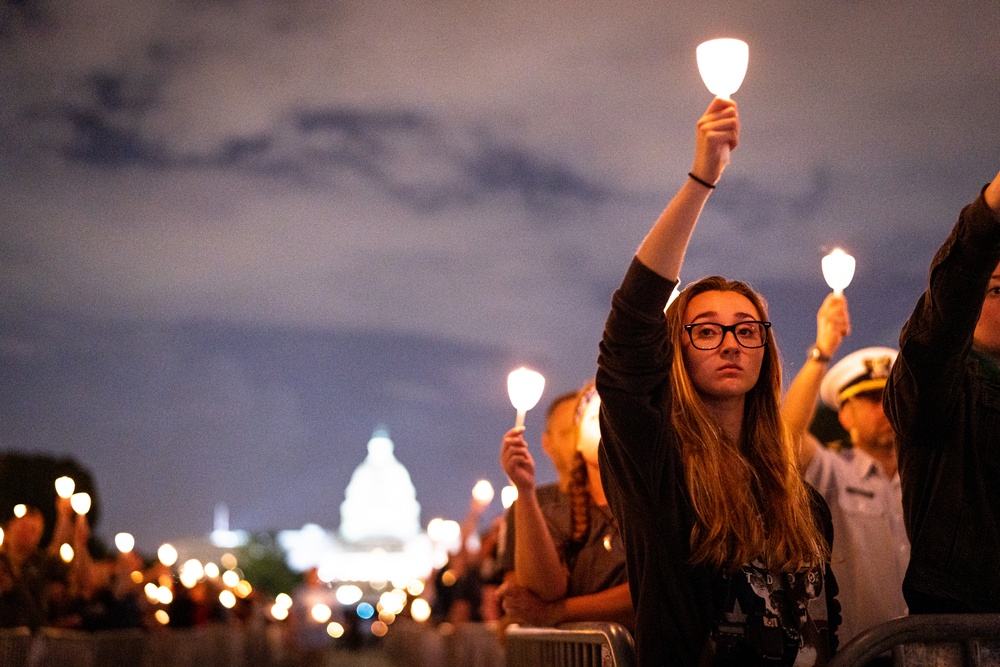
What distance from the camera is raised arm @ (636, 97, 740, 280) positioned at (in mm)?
3463

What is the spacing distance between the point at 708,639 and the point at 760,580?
0.33m

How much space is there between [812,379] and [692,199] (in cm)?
292

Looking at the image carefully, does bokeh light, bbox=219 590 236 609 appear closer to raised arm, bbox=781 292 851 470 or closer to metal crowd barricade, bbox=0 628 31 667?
metal crowd barricade, bbox=0 628 31 667

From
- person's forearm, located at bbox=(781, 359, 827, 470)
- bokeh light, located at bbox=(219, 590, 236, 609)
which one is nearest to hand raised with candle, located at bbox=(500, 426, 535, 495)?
person's forearm, located at bbox=(781, 359, 827, 470)

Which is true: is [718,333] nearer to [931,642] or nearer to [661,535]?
[661,535]

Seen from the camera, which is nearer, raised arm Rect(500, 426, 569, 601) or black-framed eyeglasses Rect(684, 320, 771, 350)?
black-framed eyeglasses Rect(684, 320, 771, 350)

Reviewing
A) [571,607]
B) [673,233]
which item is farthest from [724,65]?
[571,607]

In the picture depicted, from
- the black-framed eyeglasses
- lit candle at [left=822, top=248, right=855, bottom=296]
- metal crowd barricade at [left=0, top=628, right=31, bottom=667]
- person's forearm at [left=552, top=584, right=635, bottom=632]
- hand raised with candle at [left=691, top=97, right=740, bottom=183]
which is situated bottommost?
person's forearm at [left=552, top=584, right=635, bottom=632]

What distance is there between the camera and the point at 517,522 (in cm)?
517

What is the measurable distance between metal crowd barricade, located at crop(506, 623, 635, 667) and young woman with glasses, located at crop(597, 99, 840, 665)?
0.51 ft

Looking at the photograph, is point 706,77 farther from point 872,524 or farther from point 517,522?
Answer: point 872,524

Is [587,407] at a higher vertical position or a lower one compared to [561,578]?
higher

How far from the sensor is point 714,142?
11.5ft

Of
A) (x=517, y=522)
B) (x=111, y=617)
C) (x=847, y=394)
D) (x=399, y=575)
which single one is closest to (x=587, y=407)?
(x=517, y=522)
